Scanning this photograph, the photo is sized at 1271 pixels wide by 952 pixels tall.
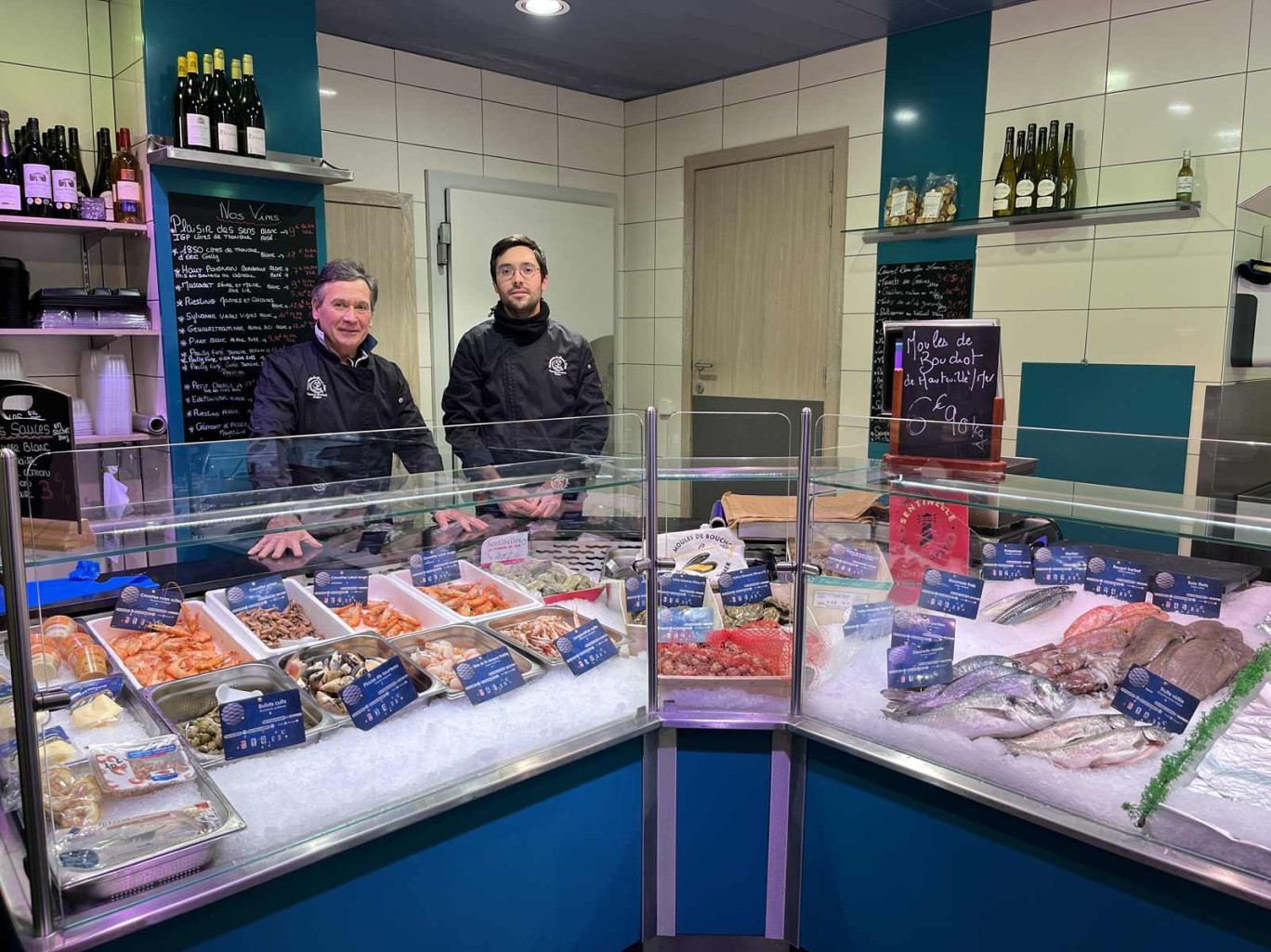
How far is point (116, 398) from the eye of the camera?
3627 millimetres

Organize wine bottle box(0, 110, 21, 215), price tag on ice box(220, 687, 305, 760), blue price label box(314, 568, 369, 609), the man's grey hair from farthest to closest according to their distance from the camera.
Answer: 1. wine bottle box(0, 110, 21, 215)
2. the man's grey hair
3. blue price label box(314, 568, 369, 609)
4. price tag on ice box(220, 687, 305, 760)

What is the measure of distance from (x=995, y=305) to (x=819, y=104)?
4.70ft

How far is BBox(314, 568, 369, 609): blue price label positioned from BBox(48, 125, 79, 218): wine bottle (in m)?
2.30

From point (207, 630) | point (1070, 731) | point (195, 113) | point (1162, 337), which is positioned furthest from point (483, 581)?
point (1162, 337)

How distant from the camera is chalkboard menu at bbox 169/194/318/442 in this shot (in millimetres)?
3564

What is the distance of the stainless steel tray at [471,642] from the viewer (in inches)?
70.6

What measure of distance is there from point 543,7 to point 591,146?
1663 mm

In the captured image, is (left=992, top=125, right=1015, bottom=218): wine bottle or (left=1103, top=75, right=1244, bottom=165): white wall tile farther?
(left=992, top=125, right=1015, bottom=218): wine bottle

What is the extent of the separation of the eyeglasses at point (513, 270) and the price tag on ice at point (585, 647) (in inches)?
72.2

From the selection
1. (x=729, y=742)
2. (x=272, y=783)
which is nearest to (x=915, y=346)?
(x=729, y=742)

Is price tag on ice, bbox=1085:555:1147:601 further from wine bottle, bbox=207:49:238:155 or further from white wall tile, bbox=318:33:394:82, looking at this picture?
white wall tile, bbox=318:33:394:82

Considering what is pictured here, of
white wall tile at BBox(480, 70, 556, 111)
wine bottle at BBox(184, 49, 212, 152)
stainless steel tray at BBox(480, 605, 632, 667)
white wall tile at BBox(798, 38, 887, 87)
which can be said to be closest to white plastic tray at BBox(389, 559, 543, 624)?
stainless steel tray at BBox(480, 605, 632, 667)

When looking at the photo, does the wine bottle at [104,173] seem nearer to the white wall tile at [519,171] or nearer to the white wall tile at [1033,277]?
the white wall tile at [519,171]

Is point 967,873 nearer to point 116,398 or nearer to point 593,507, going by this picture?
point 593,507
